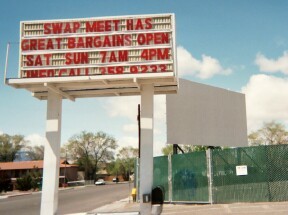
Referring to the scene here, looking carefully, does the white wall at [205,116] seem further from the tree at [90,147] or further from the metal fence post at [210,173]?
the tree at [90,147]

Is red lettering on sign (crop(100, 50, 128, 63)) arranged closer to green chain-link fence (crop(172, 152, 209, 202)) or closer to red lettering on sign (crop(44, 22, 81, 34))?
red lettering on sign (crop(44, 22, 81, 34))

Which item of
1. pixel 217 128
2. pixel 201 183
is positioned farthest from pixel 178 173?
pixel 217 128

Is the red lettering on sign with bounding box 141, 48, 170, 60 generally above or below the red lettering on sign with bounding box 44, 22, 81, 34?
below

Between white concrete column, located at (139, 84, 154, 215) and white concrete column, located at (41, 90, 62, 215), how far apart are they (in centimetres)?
293

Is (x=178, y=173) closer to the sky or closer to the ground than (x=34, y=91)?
closer to the ground

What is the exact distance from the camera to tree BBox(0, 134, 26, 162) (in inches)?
4198

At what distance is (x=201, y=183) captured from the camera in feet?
58.2

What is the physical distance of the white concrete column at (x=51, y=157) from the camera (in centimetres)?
1156

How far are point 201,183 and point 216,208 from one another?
95.2 inches

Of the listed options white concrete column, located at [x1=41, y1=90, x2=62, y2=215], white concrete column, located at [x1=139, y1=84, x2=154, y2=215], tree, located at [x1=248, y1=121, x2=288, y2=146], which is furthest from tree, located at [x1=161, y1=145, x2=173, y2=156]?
white concrete column, located at [x1=139, y1=84, x2=154, y2=215]

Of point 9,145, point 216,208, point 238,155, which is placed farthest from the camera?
point 9,145

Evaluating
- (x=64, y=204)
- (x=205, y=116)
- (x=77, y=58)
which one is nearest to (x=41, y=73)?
(x=77, y=58)

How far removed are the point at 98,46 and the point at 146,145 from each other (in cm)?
355

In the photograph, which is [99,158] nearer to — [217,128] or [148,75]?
[217,128]
